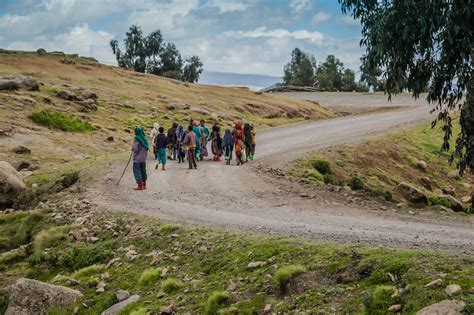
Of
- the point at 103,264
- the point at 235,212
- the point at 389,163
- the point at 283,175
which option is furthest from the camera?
the point at 389,163

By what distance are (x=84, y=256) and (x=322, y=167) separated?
1403cm

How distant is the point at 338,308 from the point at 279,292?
1.66m

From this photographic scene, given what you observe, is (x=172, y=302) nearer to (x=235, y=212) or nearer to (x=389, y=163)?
(x=235, y=212)

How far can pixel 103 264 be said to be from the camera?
15852mm

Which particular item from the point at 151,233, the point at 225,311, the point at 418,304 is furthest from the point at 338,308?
the point at 151,233

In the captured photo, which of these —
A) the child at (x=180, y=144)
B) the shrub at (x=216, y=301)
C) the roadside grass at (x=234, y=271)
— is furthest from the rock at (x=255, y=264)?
the child at (x=180, y=144)

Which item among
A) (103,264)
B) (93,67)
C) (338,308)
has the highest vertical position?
(93,67)

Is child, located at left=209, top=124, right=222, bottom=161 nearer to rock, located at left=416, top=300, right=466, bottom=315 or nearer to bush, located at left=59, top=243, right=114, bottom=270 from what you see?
bush, located at left=59, top=243, right=114, bottom=270

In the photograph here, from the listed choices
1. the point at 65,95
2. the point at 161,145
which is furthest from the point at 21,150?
the point at 65,95

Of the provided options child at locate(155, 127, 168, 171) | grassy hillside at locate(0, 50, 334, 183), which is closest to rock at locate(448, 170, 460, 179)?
child at locate(155, 127, 168, 171)

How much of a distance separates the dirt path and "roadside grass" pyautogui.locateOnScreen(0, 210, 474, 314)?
1572 mm

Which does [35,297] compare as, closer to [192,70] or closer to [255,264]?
[255,264]

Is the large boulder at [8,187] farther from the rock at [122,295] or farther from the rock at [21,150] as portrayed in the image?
the rock at [122,295]

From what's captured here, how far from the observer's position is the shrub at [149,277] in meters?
13.8
